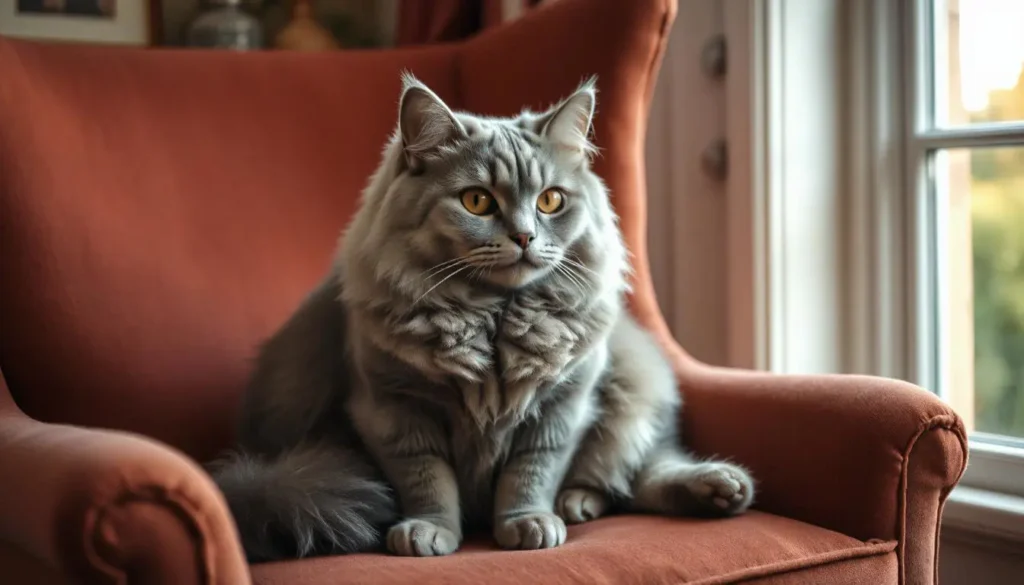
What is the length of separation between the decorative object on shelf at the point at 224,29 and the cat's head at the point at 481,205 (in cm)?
133

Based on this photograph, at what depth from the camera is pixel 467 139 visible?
4.56ft

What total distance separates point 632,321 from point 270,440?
62cm

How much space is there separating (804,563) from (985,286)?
969 mm

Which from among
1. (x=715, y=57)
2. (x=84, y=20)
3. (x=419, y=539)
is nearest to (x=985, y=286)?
(x=715, y=57)

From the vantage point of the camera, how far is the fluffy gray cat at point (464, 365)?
132 cm

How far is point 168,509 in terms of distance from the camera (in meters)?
0.94

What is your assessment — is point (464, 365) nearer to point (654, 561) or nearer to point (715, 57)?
point (654, 561)

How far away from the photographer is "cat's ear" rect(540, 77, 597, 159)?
4.71ft

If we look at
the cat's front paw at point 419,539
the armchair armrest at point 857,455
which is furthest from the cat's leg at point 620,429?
the cat's front paw at point 419,539

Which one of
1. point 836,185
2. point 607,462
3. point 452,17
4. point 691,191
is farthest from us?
point 452,17

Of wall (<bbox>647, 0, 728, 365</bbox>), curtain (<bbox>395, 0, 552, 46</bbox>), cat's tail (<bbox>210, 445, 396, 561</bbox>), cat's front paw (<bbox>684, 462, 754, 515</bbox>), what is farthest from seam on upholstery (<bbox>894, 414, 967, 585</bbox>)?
curtain (<bbox>395, 0, 552, 46</bbox>)

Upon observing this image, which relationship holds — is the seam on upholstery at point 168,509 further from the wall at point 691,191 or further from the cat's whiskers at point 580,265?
the wall at point 691,191

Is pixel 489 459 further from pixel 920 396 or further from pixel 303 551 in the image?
pixel 920 396

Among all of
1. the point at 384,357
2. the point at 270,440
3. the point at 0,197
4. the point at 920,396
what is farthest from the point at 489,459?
the point at 0,197
